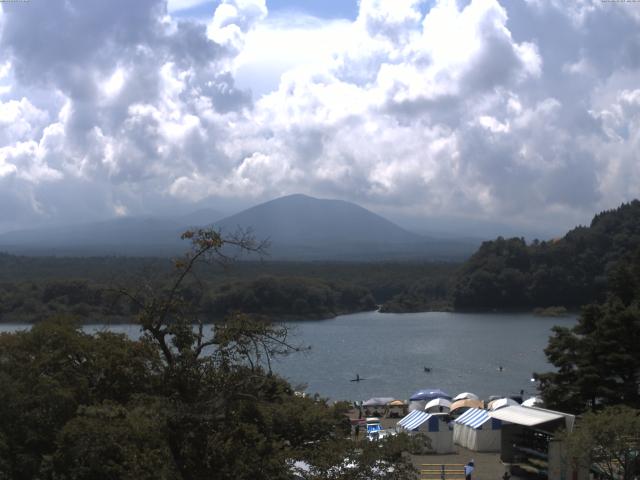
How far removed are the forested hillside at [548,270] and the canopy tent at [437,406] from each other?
40.2 meters

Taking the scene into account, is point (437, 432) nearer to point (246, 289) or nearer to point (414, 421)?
point (414, 421)

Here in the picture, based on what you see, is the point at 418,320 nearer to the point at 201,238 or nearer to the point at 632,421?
the point at 632,421

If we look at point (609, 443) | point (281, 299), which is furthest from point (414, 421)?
point (281, 299)

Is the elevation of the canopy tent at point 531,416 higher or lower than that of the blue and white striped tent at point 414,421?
higher

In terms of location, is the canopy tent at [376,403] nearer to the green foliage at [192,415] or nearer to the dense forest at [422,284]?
the green foliage at [192,415]

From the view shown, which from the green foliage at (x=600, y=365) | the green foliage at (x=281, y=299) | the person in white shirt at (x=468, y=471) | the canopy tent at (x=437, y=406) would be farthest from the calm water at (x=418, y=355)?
the person in white shirt at (x=468, y=471)

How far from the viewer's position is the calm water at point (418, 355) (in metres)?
32.3

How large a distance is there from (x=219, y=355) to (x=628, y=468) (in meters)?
6.21

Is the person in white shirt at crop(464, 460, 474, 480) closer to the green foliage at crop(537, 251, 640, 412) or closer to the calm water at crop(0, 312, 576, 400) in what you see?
the green foliage at crop(537, 251, 640, 412)

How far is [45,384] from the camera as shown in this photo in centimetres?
797

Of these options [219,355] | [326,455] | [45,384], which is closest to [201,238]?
[219,355]

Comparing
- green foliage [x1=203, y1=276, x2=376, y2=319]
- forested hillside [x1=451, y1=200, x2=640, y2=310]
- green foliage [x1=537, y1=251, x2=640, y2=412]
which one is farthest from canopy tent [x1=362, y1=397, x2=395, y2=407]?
forested hillside [x1=451, y1=200, x2=640, y2=310]

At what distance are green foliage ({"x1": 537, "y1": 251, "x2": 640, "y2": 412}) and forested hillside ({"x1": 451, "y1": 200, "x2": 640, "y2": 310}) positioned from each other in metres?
45.5

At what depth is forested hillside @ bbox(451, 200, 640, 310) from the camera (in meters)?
63.4
